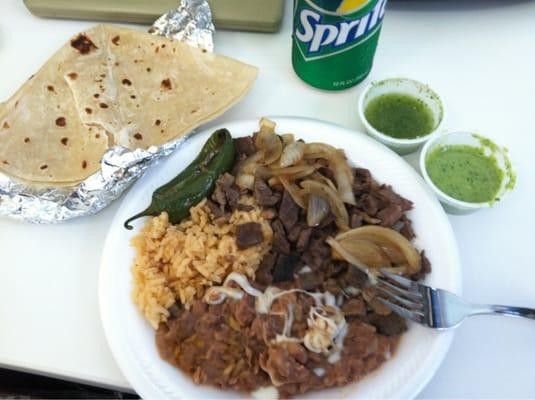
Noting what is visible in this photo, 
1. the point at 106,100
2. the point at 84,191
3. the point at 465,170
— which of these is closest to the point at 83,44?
the point at 106,100

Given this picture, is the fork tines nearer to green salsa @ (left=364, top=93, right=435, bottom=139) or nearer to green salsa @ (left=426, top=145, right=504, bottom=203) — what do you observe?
green salsa @ (left=426, top=145, right=504, bottom=203)

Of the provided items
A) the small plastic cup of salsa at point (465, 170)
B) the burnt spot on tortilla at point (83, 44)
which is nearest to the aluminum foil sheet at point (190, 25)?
the burnt spot on tortilla at point (83, 44)

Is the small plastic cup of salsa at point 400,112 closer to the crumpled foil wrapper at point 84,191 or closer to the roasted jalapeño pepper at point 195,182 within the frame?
the roasted jalapeño pepper at point 195,182

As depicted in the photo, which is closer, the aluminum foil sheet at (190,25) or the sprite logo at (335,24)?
the sprite logo at (335,24)

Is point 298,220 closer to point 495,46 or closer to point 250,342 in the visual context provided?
point 250,342

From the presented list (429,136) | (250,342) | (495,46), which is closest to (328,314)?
(250,342)

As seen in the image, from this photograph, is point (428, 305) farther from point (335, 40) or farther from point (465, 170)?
point (335, 40)
